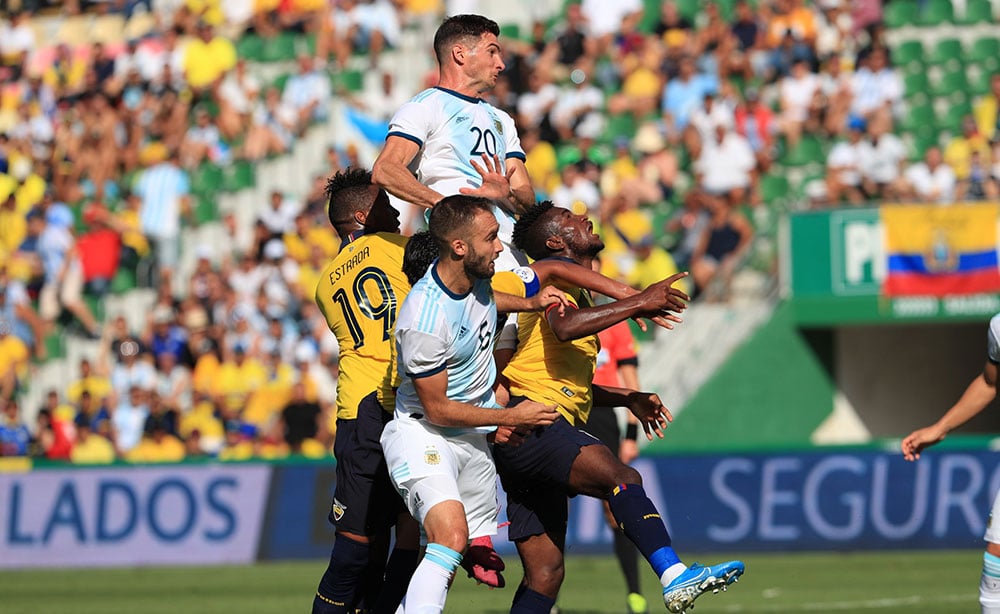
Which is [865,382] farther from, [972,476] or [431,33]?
[431,33]

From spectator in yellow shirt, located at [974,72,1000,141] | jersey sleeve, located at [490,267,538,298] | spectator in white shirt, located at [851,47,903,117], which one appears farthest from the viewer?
spectator in white shirt, located at [851,47,903,117]

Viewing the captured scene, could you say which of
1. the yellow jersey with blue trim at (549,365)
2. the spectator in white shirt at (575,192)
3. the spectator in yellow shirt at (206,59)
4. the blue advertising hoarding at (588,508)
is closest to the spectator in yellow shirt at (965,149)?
the spectator in white shirt at (575,192)

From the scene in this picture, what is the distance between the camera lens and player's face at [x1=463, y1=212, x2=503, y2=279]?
26.6 ft

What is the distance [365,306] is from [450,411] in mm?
1340

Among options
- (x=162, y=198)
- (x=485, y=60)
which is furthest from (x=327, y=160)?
(x=485, y=60)

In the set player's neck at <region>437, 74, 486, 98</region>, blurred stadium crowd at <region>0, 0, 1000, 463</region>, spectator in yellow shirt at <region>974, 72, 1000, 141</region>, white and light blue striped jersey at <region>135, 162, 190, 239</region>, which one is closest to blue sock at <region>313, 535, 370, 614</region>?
player's neck at <region>437, 74, 486, 98</region>

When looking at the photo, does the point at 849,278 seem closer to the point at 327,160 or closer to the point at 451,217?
the point at 327,160

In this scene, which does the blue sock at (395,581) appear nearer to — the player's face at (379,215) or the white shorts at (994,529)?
the player's face at (379,215)

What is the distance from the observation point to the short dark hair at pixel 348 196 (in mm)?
9664

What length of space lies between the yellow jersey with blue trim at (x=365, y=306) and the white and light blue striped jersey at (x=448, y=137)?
422mm

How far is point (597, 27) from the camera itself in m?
24.4

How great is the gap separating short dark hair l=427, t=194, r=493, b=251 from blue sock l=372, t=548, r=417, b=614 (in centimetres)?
223

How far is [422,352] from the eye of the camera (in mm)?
8094

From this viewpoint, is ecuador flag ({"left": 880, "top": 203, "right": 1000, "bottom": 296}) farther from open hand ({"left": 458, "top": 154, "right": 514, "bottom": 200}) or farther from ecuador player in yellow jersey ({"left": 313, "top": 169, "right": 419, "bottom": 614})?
ecuador player in yellow jersey ({"left": 313, "top": 169, "right": 419, "bottom": 614})
